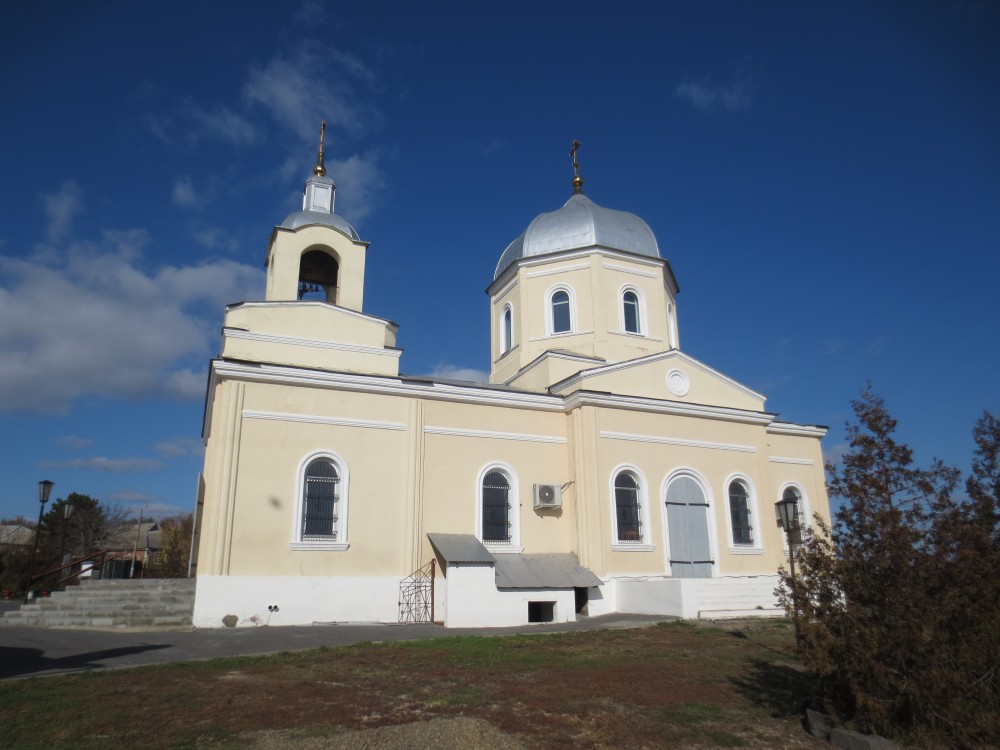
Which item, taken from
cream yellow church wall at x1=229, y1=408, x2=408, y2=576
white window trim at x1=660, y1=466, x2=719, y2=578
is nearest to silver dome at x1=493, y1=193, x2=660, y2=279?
white window trim at x1=660, y1=466, x2=719, y2=578

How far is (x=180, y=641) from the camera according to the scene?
42.2ft

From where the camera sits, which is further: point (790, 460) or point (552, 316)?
point (790, 460)

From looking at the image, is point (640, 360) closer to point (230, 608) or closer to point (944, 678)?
point (230, 608)

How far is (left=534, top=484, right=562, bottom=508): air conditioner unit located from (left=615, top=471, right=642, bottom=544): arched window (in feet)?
5.66

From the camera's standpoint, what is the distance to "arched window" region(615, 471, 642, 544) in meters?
19.5

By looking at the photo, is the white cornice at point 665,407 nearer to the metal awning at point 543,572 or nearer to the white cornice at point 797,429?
the white cornice at point 797,429

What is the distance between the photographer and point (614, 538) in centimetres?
1902

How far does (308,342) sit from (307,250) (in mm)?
2923

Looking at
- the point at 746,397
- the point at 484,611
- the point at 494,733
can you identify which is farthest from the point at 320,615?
the point at 746,397

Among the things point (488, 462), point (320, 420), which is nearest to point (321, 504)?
point (320, 420)

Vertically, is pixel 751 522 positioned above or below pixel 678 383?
below

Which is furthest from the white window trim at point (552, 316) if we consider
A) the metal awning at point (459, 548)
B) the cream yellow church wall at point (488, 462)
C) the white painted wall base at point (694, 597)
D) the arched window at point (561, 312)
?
the white painted wall base at point (694, 597)

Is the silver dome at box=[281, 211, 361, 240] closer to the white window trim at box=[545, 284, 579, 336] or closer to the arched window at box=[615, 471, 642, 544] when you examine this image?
the white window trim at box=[545, 284, 579, 336]

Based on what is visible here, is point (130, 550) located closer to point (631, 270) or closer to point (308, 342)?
point (308, 342)
